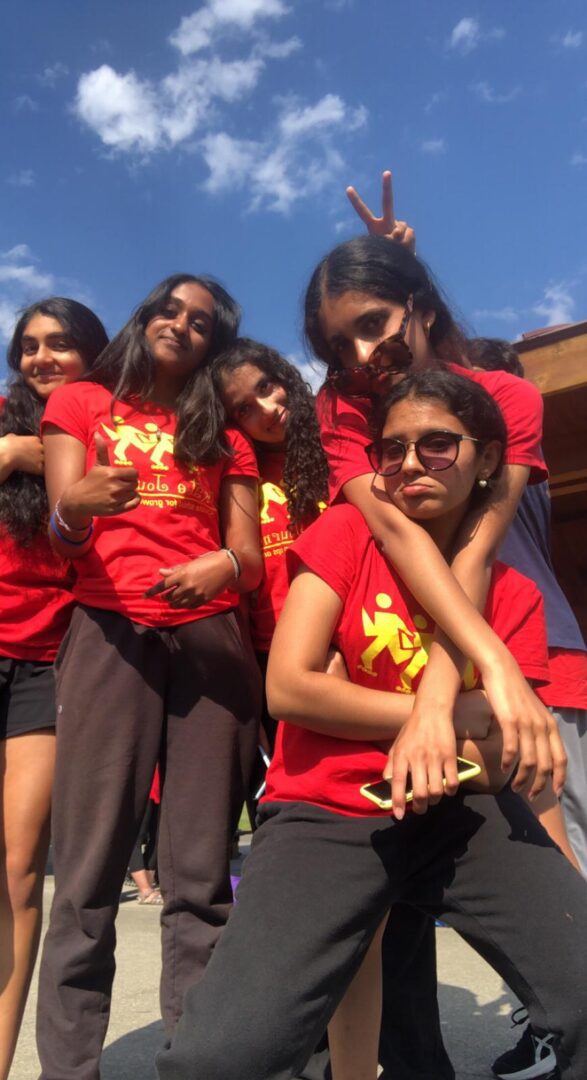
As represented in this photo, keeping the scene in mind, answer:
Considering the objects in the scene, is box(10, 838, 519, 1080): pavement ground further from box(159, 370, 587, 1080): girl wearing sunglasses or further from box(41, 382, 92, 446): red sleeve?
box(41, 382, 92, 446): red sleeve

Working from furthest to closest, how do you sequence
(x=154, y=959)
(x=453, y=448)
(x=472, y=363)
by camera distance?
(x=154, y=959) < (x=472, y=363) < (x=453, y=448)

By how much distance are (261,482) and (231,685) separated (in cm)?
68

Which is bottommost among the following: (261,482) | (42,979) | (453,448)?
(42,979)

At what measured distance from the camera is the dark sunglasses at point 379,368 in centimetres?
213

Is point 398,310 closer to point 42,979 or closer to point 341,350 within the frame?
point 341,350

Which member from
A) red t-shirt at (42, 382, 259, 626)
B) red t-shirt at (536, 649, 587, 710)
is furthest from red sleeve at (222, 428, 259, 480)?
red t-shirt at (536, 649, 587, 710)

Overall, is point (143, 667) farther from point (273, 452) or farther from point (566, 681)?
point (566, 681)

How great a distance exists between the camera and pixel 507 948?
1.52 metres

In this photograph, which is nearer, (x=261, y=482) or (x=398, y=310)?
(x=398, y=310)

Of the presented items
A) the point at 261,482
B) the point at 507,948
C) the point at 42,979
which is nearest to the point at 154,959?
the point at 42,979

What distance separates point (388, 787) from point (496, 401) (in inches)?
35.8

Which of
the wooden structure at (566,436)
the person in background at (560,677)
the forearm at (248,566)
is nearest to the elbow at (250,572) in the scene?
the forearm at (248,566)

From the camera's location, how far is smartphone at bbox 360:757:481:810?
153 centimetres

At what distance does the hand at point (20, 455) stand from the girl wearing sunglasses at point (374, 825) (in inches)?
35.2
